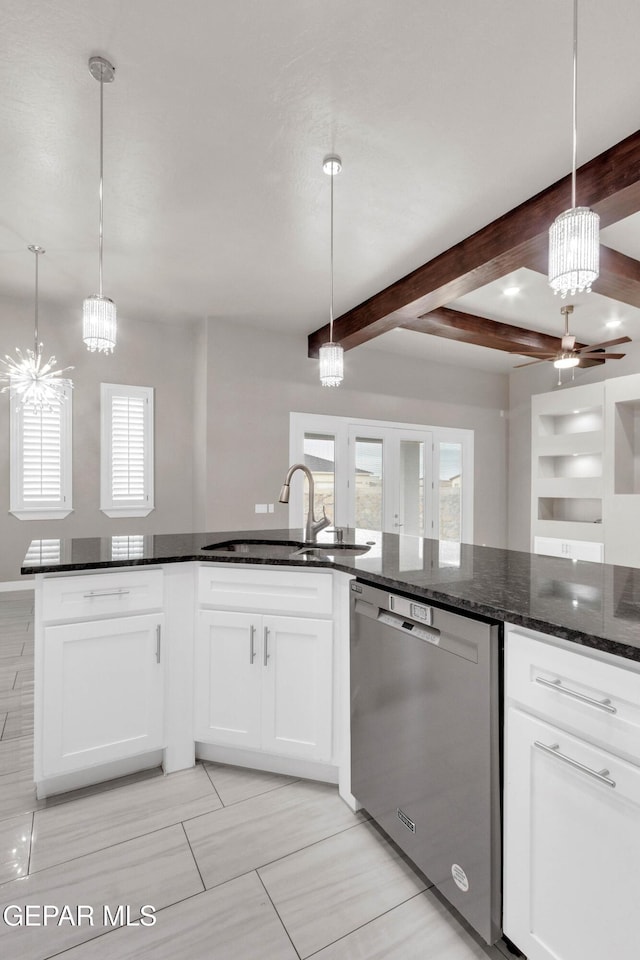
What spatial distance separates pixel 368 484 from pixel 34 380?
365cm

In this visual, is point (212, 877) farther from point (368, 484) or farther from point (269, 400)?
point (368, 484)

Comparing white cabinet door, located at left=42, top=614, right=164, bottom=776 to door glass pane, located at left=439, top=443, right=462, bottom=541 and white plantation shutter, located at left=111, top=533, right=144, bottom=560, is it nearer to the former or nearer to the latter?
white plantation shutter, located at left=111, top=533, right=144, bottom=560

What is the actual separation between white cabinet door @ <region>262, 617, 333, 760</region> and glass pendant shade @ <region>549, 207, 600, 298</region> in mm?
1499

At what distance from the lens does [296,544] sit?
253 centimetres

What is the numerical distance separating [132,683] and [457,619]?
4.62 feet

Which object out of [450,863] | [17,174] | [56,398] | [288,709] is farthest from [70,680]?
[56,398]

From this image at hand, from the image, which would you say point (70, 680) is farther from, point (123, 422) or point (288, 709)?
point (123, 422)

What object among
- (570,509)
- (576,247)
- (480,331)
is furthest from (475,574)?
(570,509)

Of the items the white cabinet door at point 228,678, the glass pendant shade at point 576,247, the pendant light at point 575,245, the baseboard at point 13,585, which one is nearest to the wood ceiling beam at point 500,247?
the pendant light at point 575,245

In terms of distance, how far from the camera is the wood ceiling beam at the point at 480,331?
4551 mm

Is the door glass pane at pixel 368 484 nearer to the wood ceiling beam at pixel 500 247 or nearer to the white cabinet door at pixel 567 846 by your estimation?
the wood ceiling beam at pixel 500 247

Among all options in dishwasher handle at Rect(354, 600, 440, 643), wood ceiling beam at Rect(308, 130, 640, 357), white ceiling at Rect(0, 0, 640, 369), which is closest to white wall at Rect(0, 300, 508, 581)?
wood ceiling beam at Rect(308, 130, 640, 357)

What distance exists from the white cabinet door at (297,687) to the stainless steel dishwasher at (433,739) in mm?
158

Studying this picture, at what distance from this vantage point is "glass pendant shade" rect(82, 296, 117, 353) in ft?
7.10
